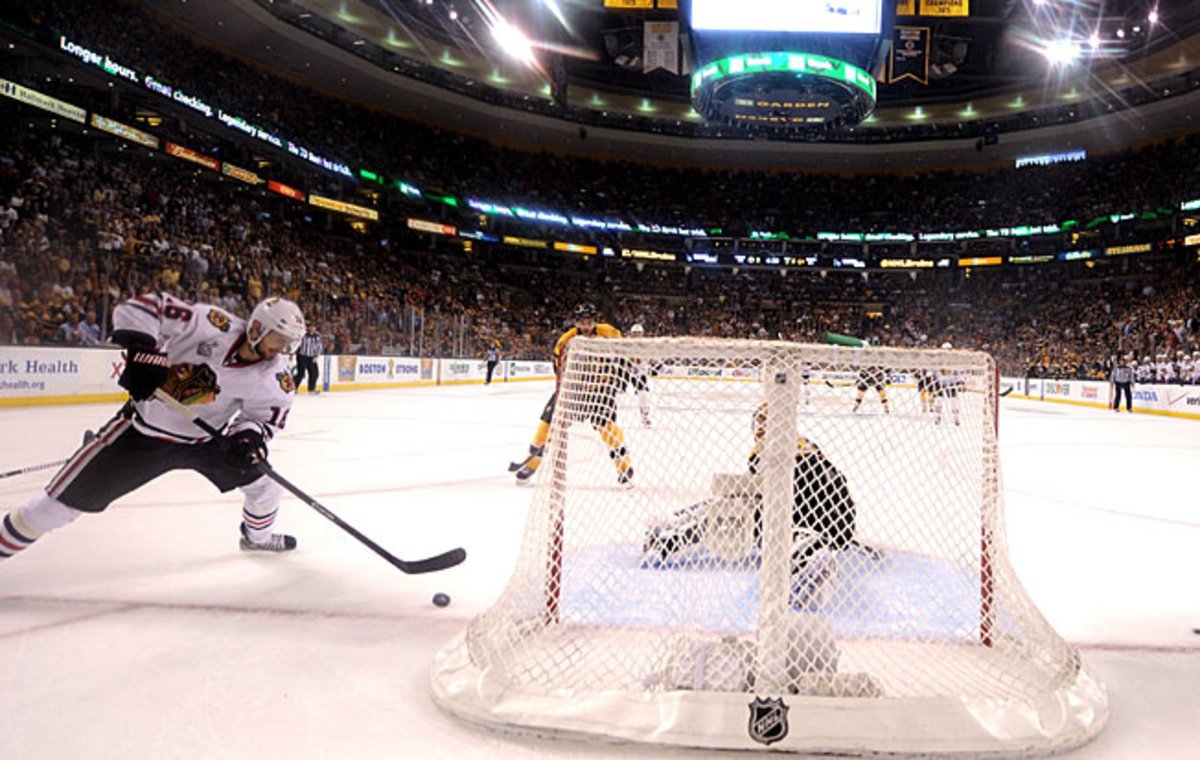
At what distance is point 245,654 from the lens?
1.94 meters

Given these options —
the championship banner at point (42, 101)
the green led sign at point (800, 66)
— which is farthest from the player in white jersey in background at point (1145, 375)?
the championship banner at point (42, 101)

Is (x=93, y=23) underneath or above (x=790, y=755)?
above

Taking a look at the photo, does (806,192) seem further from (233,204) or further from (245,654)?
(245,654)

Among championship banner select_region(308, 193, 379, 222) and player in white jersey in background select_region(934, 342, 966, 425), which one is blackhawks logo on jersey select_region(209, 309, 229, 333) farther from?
championship banner select_region(308, 193, 379, 222)

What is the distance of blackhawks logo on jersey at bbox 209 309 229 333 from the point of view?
108 inches

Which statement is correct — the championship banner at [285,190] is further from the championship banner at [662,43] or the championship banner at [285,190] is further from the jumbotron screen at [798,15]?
the jumbotron screen at [798,15]

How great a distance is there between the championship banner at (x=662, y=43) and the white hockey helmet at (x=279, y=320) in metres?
10.1

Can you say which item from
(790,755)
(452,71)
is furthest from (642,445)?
(452,71)

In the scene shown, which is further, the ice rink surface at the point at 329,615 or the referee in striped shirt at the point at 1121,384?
the referee in striped shirt at the point at 1121,384

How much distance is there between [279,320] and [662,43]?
34.3 ft

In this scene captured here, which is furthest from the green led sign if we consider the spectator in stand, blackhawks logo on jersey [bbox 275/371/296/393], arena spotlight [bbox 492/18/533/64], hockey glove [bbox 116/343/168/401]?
hockey glove [bbox 116/343/168/401]

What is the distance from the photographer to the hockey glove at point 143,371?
2404 mm

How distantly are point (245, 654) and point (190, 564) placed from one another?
1.05 meters

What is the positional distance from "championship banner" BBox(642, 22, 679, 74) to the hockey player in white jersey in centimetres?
1013
